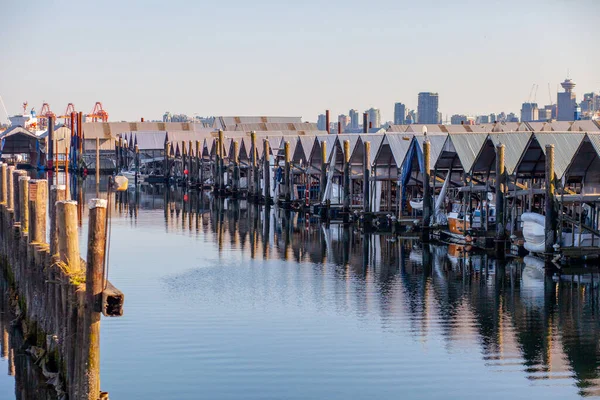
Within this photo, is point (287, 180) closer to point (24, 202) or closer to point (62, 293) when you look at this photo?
point (24, 202)

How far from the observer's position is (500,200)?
43.6 meters

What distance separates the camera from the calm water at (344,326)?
2378 cm

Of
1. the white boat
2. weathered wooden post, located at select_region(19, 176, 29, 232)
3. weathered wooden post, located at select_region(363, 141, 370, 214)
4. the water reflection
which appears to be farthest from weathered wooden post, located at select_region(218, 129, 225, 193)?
weathered wooden post, located at select_region(19, 176, 29, 232)

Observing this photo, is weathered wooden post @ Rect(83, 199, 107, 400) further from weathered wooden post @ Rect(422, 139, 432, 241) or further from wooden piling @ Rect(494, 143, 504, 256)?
weathered wooden post @ Rect(422, 139, 432, 241)

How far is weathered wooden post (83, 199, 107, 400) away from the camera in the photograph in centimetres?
1870

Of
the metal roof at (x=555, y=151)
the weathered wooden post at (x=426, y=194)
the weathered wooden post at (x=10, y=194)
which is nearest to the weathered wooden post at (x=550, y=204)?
the metal roof at (x=555, y=151)

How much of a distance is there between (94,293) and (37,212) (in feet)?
39.1

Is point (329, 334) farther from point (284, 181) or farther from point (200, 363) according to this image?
point (284, 181)

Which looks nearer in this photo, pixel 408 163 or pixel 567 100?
pixel 408 163

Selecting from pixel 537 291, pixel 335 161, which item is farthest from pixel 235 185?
pixel 537 291

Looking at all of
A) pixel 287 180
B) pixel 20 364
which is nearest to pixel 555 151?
pixel 20 364

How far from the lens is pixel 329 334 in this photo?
2873 cm

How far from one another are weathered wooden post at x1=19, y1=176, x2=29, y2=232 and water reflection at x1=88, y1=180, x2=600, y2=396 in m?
5.53

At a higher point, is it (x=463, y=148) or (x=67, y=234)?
(x=463, y=148)
